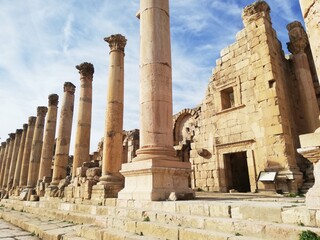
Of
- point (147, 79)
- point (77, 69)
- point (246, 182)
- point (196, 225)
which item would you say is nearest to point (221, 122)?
point (246, 182)

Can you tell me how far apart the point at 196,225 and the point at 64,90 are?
52.2 ft

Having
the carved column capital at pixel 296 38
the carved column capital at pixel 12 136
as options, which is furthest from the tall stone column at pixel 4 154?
the carved column capital at pixel 296 38

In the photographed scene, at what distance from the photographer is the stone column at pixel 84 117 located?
569 inches

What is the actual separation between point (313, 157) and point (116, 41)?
1037 centimetres

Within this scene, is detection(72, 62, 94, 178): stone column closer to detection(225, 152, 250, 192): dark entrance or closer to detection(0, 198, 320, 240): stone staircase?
detection(0, 198, 320, 240): stone staircase

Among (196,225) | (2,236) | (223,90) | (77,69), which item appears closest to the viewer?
(196,225)

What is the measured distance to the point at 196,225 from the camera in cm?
411

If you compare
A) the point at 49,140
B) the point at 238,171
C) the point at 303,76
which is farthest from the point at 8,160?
the point at 303,76

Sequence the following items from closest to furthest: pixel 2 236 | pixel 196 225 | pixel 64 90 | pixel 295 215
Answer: pixel 295 215 → pixel 196 225 → pixel 2 236 → pixel 64 90

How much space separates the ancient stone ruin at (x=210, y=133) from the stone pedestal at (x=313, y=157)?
0.04 feet

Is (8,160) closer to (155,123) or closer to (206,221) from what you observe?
(155,123)

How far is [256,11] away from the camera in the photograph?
13477 mm

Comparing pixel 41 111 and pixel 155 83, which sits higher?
pixel 41 111

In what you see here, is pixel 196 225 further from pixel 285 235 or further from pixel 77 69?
pixel 77 69
